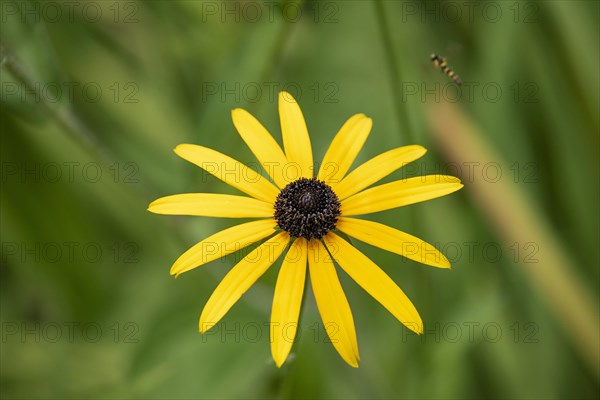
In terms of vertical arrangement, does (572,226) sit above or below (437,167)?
below

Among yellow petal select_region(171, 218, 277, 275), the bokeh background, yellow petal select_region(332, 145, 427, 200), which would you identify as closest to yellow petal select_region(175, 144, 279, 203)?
yellow petal select_region(171, 218, 277, 275)

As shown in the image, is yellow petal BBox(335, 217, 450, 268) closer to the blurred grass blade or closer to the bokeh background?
the bokeh background

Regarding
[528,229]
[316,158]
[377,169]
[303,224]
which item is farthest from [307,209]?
[528,229]

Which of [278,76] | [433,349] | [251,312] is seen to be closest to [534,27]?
[278,76]

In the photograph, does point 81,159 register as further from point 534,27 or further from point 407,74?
point 534,27

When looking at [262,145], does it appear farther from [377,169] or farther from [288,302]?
[288,302]

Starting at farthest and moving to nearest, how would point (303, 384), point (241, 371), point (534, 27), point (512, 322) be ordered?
point (534, 27) → point (512, 322) → point (241, 371) → point (303, 384)
